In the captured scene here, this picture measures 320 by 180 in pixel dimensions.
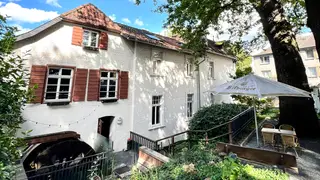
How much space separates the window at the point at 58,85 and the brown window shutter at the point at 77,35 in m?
1.43

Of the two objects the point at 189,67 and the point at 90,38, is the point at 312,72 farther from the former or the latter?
the point at 90,38

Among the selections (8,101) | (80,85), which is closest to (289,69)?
(8,101)

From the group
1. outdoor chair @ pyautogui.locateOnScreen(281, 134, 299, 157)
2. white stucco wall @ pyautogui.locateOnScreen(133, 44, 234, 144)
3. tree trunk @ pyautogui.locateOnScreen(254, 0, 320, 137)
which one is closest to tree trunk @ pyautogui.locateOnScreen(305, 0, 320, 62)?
tree trunk @ pyautogui.locateOnScreen(254, 0, 320, 137)

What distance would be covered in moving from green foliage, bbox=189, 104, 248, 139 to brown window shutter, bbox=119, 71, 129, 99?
4.64 m

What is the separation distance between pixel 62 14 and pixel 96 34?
180 cm

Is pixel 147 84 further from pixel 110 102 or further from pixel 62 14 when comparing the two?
pixel 62 14

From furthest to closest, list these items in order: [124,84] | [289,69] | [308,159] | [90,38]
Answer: [124,84], [90,38], [289,69], [308,159]

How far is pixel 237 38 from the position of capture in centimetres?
1184

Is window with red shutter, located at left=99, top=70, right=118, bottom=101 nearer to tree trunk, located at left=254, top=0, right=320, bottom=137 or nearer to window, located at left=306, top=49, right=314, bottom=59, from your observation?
tree trunk, located at left=254, top=0, right=320, bottom=137

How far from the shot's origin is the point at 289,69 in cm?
791

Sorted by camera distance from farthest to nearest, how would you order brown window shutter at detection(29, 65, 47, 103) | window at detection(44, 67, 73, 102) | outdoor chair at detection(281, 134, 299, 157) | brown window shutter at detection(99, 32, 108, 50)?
brown window shutter at detection(99, 32, 108, 50), window at detection(44, 67, 73, 102), brown window shutter at detection(29, 65, 47, 103), outdoor chair at detection(281, 134, 299, 157)

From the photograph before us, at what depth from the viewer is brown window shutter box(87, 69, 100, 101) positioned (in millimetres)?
8539

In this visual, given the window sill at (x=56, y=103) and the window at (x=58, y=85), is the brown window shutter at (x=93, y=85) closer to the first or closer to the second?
the window at (x=58, y=85)

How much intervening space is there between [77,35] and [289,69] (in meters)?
10.8
